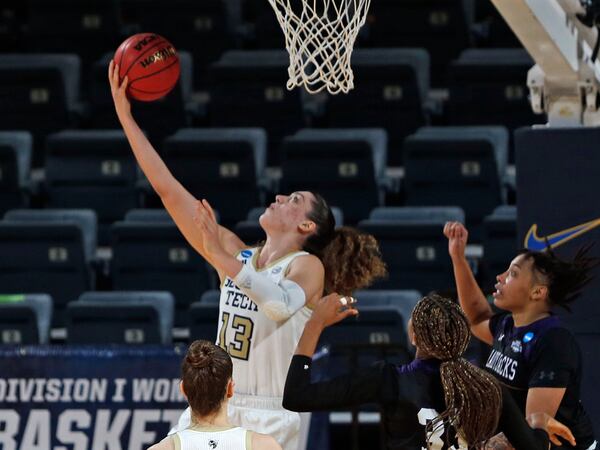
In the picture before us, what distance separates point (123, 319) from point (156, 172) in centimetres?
316

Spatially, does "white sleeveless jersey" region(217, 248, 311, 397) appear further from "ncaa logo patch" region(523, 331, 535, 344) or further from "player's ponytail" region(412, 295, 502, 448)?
"player's ponytail" region(412, 295, 502, 448)

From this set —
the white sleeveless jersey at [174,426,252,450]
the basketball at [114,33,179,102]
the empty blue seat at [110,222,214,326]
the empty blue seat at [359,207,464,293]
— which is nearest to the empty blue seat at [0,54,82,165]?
the empty blue seat at [110,222,214,326]

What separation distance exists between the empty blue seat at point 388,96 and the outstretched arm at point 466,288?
14.9 feet

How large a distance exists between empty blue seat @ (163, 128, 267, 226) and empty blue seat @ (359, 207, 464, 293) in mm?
1098

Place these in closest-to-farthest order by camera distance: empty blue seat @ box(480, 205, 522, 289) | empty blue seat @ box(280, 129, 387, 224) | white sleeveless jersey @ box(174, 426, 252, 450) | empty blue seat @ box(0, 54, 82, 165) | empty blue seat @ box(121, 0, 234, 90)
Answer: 1. white sleeveless jersey @ box(174, 426, 252, 450)
2. empty blue seat @ box(480, 205, 522, 289)
3. empty blue seat @ box(280, 129, 387, 224)
4. empty blue seat @ box(0, 54, 82, 165)
5. empty blue seat @ box(121, 0, 234, 90)

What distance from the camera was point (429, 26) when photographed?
1164 centimetres

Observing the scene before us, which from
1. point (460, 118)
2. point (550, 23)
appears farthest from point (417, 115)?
point (550, 23)

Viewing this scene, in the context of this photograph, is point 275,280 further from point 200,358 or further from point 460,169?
point 460,169

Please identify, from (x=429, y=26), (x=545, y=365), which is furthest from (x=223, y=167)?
(x=545, y=365)

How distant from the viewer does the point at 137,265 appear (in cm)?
995

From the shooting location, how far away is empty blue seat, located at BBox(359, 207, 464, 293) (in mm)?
9484

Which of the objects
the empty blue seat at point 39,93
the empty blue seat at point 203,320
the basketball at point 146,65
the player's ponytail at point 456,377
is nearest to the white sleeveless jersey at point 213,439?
the player's ponytail at point 456,377

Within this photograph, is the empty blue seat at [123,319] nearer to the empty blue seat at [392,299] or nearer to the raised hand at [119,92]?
the empty blue seat at [392,299]

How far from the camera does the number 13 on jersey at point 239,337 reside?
597cm
